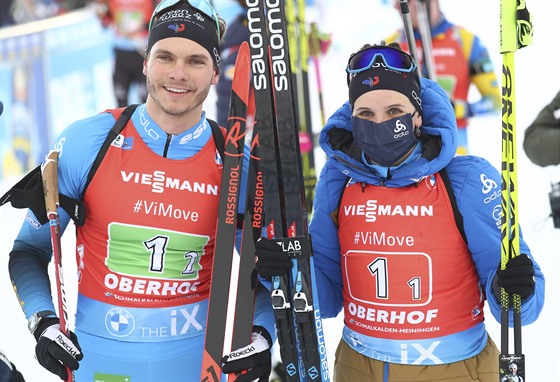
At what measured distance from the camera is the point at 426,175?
2486 millimetres

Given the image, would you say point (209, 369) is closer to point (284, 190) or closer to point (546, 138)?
point (284, 190)

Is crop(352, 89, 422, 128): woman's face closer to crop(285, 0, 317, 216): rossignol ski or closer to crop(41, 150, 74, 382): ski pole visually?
crop(41, 150, 74, 382): ski pole

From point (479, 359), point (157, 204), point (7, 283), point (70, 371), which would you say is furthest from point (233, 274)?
point (7, 283)

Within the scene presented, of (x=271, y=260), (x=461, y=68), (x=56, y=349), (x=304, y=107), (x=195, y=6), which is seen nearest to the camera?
(x=56, y=349)

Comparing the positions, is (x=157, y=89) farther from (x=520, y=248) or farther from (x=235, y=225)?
(x=520, y=248)

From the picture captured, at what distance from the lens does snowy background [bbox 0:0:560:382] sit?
4625 millimetres

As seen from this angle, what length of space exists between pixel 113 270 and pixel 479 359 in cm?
127

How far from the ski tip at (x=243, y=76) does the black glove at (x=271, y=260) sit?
22.3 inches

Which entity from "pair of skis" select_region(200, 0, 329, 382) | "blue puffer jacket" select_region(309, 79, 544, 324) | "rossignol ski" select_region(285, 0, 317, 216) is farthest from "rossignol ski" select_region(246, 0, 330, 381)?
"rossignol ski" select_region(285, 0, 317, 216)

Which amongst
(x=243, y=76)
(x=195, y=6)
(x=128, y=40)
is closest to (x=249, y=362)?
(x=243, y=76)

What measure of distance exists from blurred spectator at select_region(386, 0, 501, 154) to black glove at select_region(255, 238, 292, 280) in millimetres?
3891

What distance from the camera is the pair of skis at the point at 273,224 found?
2604mm

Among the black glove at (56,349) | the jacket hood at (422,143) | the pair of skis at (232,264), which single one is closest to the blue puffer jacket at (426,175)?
the jacket hood at (422,143)

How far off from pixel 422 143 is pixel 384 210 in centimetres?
26
